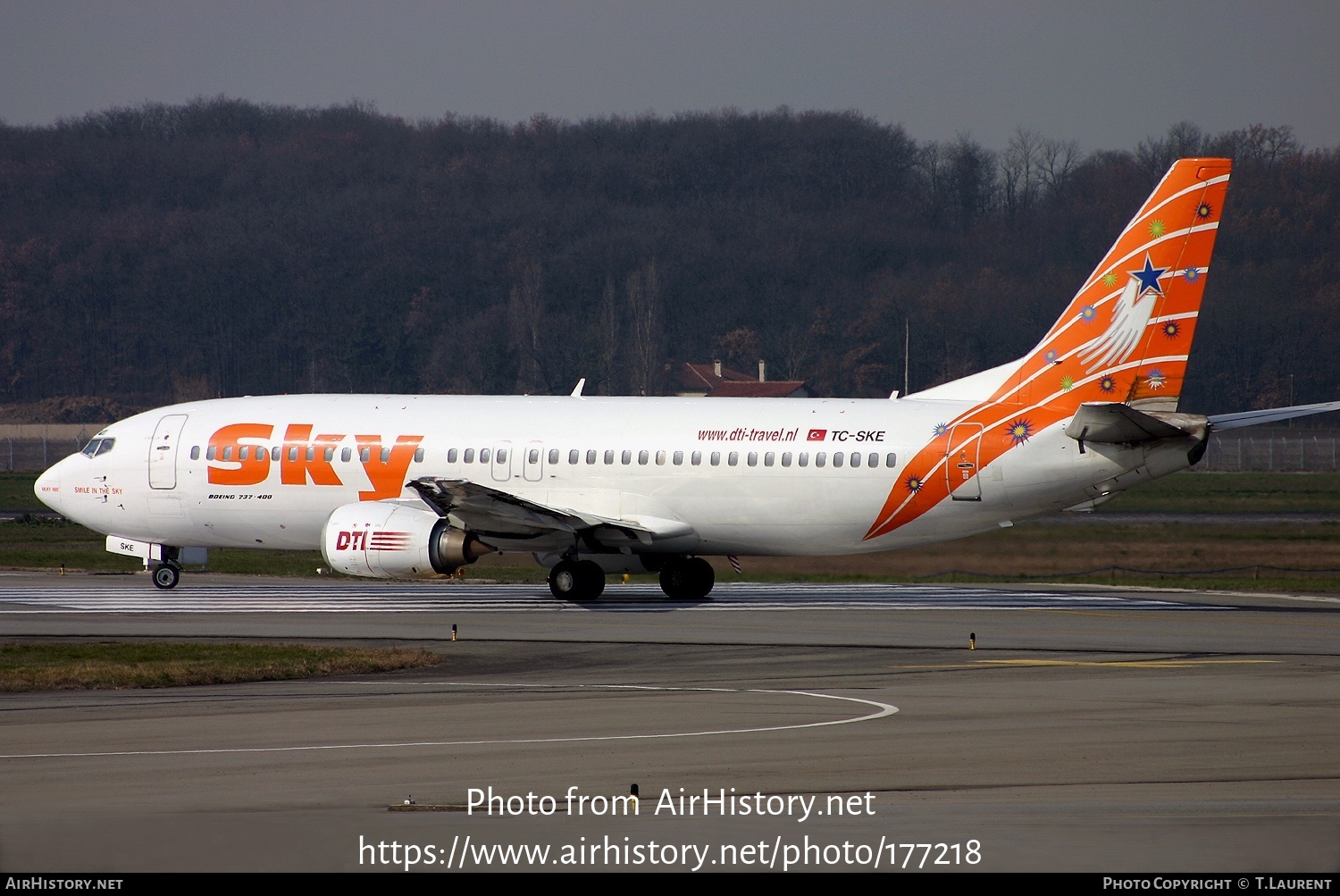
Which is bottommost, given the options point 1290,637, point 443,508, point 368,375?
point 1290,637

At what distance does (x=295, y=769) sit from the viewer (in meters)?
13.9

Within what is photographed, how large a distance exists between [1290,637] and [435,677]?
1393 cm

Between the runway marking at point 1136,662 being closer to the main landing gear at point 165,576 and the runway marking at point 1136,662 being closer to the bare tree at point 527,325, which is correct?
the main landing gear at point 165,576

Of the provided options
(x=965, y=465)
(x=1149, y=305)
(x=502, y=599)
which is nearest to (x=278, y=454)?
(x=502, y=599)

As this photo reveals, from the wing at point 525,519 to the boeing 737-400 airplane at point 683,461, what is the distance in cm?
5

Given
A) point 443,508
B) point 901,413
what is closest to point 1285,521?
point 901,413

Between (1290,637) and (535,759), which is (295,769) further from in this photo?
(1290,637)

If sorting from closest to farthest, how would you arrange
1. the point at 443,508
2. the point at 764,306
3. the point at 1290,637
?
the point at 1290,637 → the point at 443,508 → the point at 764,306

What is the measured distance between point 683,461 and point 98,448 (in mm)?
13769

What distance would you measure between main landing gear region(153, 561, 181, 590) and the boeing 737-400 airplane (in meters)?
0.43

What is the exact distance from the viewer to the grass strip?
20.1 meters

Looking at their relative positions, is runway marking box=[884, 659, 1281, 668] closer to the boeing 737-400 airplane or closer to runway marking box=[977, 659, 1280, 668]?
runway marking box=[977, 659, 1280, 668]

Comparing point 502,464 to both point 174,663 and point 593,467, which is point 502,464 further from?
point 174,663
